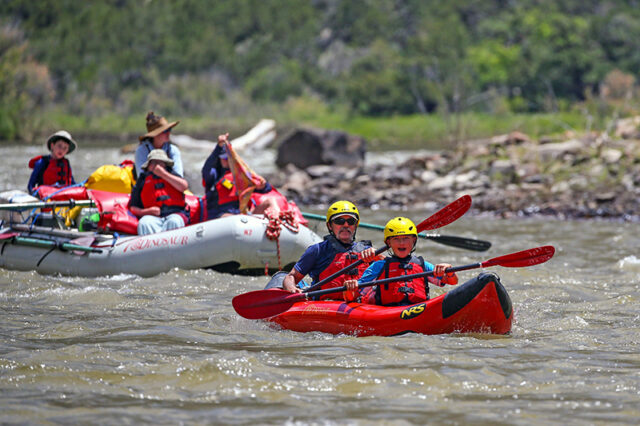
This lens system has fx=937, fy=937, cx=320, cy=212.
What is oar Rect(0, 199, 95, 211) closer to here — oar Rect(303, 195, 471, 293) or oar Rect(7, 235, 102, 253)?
oar Rect(7, 235, 102, 253)

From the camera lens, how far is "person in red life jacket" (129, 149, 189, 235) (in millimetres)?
8805

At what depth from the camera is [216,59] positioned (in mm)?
63656

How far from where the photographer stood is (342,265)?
668 cm

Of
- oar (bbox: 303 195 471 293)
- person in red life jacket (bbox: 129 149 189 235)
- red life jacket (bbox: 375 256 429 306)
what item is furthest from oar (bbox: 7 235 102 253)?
red life jacket (bbox: 375 256 429 306)

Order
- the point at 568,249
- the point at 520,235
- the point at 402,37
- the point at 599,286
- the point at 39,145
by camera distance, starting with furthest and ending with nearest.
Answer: the point at 402,37, the point at 39,145, the point at 520,235, the point at 568,249, the point at 599,286

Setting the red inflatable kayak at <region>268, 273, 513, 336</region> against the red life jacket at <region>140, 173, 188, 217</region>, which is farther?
the red life jacket at <region>140, 173, 188, 217</region>

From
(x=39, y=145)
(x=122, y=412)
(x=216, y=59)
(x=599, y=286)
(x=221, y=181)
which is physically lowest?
(x=122, y=412)

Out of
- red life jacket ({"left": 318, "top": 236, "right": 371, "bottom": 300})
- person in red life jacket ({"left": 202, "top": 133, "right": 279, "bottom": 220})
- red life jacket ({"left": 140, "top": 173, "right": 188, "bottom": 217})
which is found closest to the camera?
red life jacket ({"left": 318, "top": 236, "right": 371, "bottom": 300})

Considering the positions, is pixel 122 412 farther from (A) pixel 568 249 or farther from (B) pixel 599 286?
(A) pixel 568 249

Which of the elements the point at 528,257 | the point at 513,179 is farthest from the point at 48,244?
the point at 513,179

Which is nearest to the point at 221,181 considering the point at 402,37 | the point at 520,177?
the point at 520,177

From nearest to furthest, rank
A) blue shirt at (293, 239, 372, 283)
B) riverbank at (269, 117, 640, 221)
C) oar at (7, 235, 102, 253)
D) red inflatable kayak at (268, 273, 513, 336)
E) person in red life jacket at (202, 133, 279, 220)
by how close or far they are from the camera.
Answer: red inflatable kayak at (268, 273, 513, 336) < blue shirt at (293, 239, 372, 283) < oar at (7, 235, 102, 253) < person in red life jacket at (202, 133, 279, 220) < riverbank at (269, 117, 640, 221)

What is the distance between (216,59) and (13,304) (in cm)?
5746

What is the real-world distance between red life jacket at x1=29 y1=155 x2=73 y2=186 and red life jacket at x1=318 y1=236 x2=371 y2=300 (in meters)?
4.36
